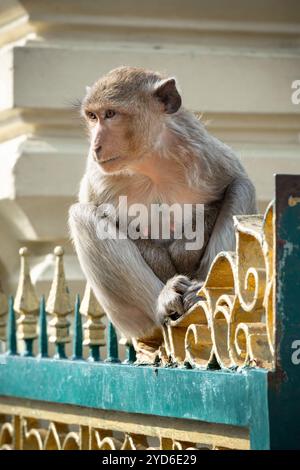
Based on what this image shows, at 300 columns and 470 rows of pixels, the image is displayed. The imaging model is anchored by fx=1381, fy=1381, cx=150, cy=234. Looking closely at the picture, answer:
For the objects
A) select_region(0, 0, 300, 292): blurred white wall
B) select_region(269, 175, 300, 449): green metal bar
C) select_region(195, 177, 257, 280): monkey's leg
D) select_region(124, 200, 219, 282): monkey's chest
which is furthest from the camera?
select_region(0, 0, 300, 292): blurred white wall

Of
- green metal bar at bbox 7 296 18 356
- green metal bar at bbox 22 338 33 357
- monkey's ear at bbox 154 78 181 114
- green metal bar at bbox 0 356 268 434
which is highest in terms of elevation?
monkey's ear at bbox 154 78 181 114

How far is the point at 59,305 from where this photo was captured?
5125 mm

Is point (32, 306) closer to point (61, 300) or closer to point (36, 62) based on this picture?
point (61, 300)

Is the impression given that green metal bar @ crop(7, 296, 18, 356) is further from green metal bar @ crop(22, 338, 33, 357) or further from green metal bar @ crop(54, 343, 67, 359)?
green metal bar @ crop(54, 343, 67, 359)

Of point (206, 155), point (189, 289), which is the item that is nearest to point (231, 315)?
point (189, 289)

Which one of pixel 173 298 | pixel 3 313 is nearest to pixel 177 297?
pixel 173 298

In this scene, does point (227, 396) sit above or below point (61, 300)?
below

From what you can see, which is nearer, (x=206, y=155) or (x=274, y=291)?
(x=274, y=291)

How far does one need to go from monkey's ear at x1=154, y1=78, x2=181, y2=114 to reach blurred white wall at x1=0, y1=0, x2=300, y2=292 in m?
1.83

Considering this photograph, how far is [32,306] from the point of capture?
17.6 feet

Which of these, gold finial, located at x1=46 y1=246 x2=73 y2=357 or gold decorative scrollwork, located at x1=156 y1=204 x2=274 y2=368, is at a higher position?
gold finial, located at x1=46 y1=246 x2=73 y2=357

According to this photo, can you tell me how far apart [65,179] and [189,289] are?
260 centimetres

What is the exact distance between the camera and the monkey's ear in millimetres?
4641

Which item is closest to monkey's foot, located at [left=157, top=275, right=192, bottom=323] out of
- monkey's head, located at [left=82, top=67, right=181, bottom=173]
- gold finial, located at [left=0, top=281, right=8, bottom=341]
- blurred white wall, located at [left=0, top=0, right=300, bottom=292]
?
monkey's head, located at [left=82, top=67, right=181, bottom=173]
